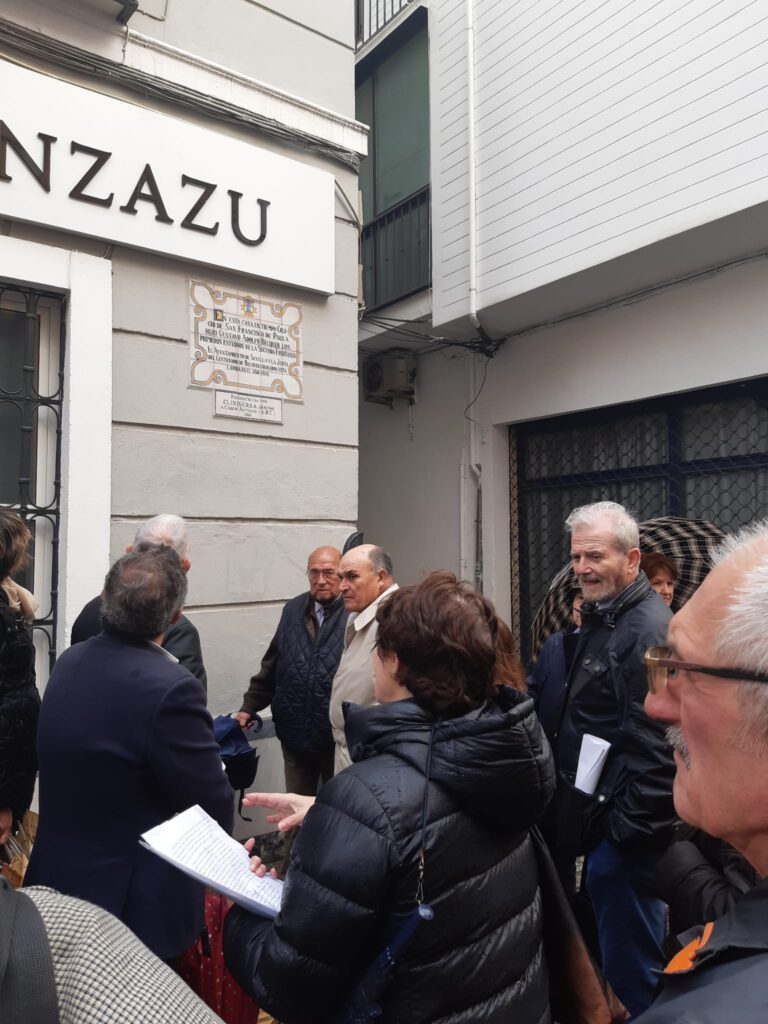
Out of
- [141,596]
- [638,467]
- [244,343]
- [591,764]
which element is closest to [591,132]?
[638,467]

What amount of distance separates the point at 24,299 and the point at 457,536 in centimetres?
464

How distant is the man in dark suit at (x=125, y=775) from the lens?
1962 mm

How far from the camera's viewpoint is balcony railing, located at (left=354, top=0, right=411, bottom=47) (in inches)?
304

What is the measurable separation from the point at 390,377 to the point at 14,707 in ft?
19.6

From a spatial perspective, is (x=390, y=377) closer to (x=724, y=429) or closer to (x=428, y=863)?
(x=724, y=429)

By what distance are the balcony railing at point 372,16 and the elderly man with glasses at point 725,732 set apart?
8.35 meters

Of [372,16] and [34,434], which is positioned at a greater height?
[372,16]

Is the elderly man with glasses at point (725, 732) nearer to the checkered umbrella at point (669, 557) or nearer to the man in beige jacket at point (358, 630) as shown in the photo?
the man in beige jacket at point (358, 630)

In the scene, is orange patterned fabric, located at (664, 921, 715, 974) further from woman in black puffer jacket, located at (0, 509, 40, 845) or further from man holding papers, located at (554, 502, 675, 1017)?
woman in black puffer jacket, located at (0, 509, 40, 845)

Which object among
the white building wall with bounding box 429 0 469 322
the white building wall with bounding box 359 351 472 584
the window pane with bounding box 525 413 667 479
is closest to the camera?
the window pane with bounding box 525 413 667 479

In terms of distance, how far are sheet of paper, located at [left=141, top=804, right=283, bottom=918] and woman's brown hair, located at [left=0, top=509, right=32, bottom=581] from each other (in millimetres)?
1405

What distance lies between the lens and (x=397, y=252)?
25.2ft

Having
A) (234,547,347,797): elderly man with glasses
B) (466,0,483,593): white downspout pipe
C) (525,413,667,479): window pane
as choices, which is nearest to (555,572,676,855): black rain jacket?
(234,547,347,797): elderly man with glasses

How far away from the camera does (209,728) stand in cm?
211
